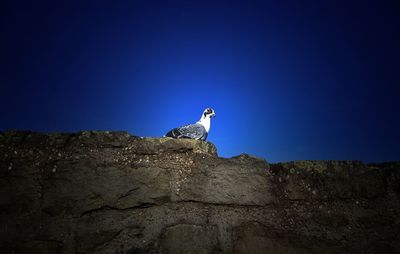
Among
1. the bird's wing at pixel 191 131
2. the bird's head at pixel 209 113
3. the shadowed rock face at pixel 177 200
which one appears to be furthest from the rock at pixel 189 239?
the bird's head at pixel 209 113

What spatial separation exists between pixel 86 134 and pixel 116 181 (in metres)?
0.33

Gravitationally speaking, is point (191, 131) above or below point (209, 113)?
below

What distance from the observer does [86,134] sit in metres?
1.56

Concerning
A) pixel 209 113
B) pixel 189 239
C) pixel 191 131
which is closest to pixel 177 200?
pixel 189 239

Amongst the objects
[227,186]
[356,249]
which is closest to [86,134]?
[227,186]

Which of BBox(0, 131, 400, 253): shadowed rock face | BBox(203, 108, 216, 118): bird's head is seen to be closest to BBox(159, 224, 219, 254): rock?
BBox(0, 131, 400, 253): shadowed rock face

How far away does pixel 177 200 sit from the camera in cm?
153

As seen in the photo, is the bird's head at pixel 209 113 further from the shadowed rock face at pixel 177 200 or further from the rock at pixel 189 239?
the rock at pixel 189 239

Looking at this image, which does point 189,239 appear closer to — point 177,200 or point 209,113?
point 177,200

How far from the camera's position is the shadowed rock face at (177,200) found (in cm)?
139

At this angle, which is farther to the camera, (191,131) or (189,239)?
(191,131)

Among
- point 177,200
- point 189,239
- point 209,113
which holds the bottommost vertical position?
point 189,239

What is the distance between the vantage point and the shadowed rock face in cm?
139

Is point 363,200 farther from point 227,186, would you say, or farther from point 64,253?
point 64,253
